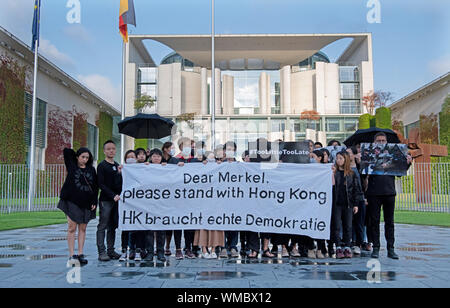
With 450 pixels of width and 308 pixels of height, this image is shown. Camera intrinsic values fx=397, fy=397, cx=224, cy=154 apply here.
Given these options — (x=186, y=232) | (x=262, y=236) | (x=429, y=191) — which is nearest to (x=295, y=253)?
(x=262, y=236)

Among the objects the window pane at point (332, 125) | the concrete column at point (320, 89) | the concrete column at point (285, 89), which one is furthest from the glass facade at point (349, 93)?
the concrete column at point (285, 89)

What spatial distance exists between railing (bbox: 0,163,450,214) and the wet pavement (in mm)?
11779

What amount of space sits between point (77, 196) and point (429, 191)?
54.5ft

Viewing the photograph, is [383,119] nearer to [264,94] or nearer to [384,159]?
[264,94]

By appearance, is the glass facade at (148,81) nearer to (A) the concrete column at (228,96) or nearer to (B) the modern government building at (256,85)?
(B) the modern government building at (256,85)

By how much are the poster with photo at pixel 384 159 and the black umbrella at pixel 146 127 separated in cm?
425

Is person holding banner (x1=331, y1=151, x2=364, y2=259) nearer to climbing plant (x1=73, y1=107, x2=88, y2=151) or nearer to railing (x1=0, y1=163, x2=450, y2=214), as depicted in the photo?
railing (x1=0, y1=163, x2=450, y2=214)

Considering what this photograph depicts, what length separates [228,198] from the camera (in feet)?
20.7

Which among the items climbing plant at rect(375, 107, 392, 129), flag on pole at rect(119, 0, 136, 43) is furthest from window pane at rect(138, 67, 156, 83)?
flag on pole at rect(119, 0, 136, 43)

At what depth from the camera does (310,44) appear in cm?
4394

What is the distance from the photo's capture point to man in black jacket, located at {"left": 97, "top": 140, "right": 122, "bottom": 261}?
19.7ft

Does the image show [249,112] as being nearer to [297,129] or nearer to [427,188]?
[297,129]

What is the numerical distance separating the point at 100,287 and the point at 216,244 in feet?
7.52
